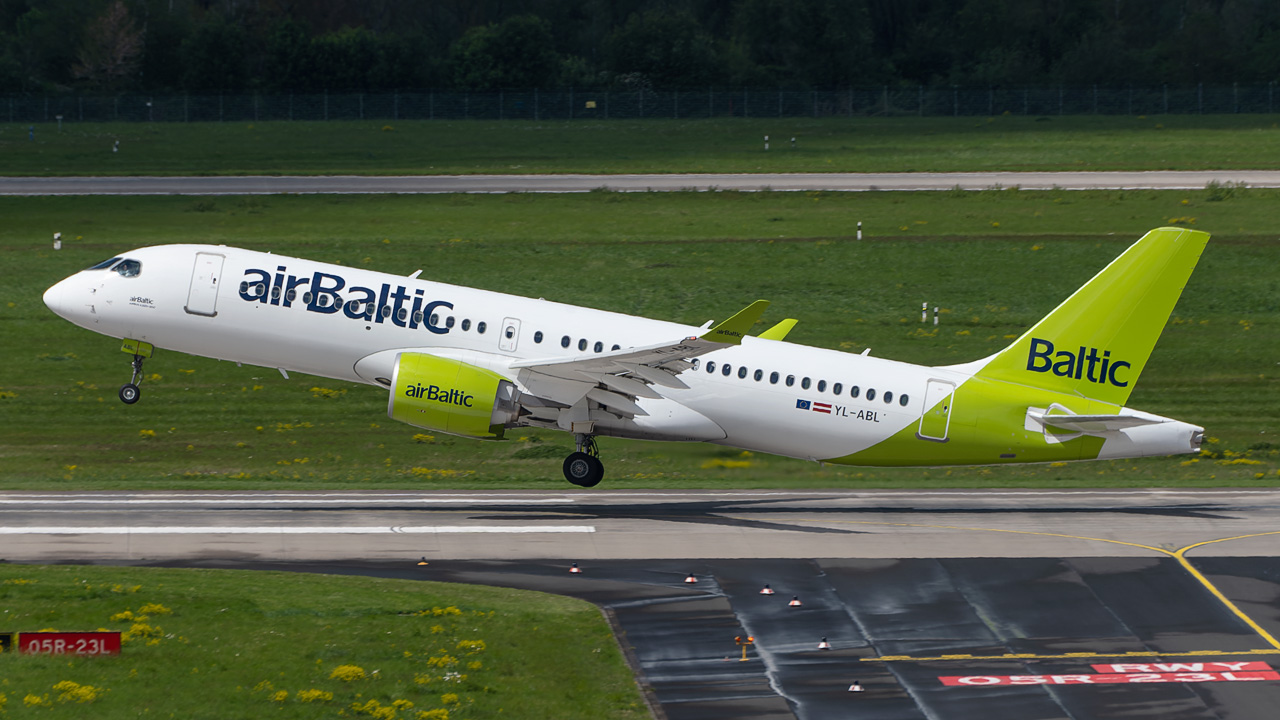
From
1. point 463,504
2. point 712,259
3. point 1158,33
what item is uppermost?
point 1158,33

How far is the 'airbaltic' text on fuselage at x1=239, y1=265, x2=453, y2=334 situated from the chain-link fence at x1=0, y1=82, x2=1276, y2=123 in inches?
2791

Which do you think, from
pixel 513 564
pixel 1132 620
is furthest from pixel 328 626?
pixel 1132 620

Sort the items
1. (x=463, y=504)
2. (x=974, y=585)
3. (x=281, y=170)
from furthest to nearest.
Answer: (x=281, y=170)
(x=463, y=504)
(x=974, y=585)

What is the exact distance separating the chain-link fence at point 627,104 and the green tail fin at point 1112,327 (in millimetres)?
72651

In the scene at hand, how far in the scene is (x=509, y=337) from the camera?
36781 mm

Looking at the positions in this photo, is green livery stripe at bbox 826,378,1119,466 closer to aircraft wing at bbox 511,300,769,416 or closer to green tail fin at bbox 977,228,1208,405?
green tail fin at bbox 977,228,1208,405

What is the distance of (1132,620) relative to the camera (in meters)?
28.0

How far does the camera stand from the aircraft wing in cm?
3381

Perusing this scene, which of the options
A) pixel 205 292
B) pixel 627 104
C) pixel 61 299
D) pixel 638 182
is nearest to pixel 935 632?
pixel 205 292

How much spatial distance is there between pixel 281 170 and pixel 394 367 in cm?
5115

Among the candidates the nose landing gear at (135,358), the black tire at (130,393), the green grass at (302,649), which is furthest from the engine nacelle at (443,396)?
the black tire at (130,393)

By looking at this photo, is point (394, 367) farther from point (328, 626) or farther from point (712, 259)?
point (712, 259)

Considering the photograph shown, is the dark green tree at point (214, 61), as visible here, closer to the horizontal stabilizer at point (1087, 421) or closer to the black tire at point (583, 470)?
the black tire at point (583, 470)

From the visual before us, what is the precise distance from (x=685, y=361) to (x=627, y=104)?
246 ft
